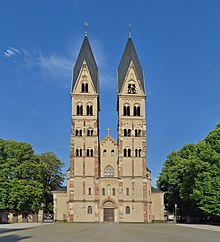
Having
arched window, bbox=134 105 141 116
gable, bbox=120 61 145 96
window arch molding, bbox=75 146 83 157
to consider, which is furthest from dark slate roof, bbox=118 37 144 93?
window arch molding, bbox=75 146 83 157

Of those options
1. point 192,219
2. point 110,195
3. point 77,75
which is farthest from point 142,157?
point 77,75

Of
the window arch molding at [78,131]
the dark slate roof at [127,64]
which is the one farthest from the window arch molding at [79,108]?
the dark slate roof at [127,64]

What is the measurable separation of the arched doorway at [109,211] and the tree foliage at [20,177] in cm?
1096

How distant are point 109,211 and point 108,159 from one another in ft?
30.5

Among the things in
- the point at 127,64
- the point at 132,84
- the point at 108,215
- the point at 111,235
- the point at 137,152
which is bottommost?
the point at 111,235

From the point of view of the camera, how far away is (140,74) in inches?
2965

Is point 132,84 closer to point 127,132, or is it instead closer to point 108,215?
point 127,132

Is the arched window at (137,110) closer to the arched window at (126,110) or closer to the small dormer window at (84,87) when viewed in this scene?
the arched window at (126,110)

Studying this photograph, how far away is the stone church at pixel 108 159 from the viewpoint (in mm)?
69375

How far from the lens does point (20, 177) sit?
217 ft

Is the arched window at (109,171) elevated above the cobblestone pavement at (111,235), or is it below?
above

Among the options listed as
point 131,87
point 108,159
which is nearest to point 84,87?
point 131,87

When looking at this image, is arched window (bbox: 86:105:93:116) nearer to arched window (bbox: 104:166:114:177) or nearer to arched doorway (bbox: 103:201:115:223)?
arched window (bbox: 104:166:114:177)

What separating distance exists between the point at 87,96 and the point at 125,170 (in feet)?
48.3
